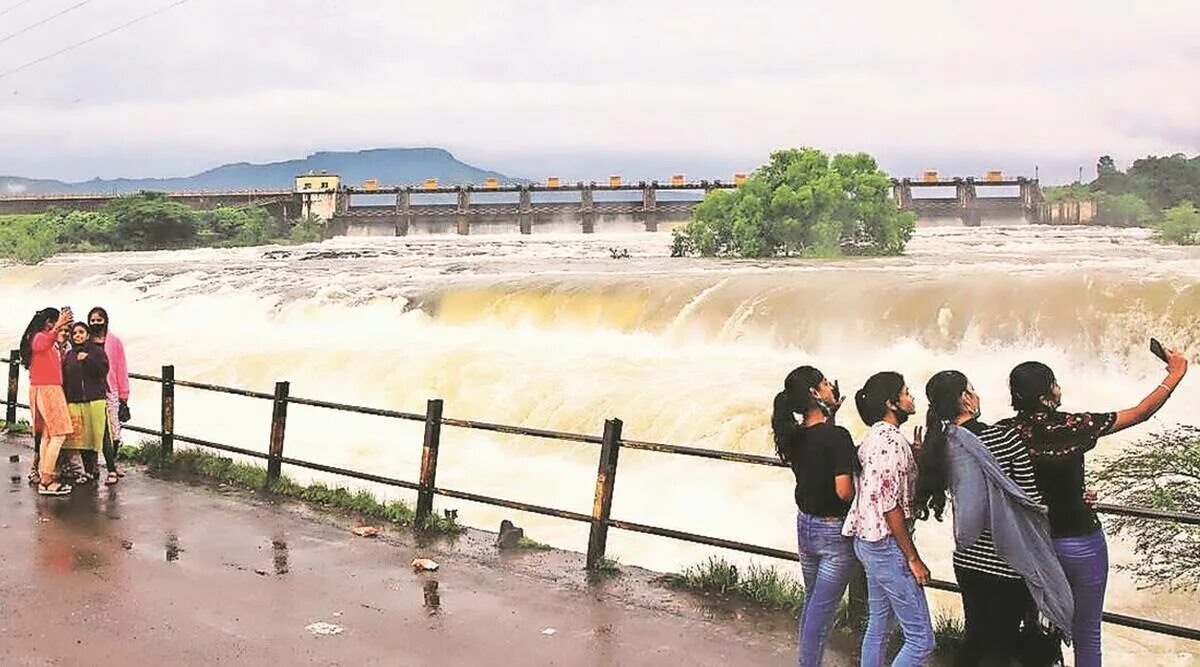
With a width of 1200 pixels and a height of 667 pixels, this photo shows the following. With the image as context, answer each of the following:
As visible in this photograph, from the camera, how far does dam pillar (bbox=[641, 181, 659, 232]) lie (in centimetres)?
6506

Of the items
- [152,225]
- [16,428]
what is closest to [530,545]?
[16,428]

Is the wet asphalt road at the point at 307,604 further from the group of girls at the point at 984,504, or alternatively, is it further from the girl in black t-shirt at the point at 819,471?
the group of girls at the point at 984,504

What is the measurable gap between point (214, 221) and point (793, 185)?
116 feet

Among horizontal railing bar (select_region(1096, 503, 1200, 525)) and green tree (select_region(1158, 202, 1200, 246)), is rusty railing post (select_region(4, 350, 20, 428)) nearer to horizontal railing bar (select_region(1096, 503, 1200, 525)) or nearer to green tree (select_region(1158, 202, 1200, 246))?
horizontal railing bar (select_region(1096, 503, 1200, 525))

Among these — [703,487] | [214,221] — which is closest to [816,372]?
[703,487]

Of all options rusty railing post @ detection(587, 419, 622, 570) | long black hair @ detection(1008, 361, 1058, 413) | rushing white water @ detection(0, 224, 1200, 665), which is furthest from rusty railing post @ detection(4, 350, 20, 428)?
long black hair @ detection(1008, 361, 1058, 413)

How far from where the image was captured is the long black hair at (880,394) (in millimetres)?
4398

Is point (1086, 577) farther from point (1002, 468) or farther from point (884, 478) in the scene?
point (884, 478)

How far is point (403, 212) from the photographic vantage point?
67.7 m

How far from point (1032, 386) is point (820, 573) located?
45.8 inches

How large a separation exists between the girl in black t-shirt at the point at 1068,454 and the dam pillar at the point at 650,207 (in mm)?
60915

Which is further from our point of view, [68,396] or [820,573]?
[68,396]

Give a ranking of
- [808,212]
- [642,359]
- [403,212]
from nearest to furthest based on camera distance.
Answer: [642,359], [808,212], [403,212]

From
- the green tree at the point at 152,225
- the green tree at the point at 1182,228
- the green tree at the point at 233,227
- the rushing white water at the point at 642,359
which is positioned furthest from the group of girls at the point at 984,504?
the green tree at the point at 233,227
